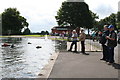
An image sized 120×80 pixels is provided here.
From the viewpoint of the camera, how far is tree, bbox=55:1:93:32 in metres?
76.4

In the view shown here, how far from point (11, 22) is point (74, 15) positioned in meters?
40.2

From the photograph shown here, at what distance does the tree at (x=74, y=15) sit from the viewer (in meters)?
76.4

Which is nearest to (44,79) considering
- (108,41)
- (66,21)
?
(108,41)

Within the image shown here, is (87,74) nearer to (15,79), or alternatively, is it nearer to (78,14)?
(15,79)

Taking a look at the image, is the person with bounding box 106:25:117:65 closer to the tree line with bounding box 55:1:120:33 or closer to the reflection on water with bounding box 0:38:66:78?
the reflection on water with bounding box 0:38:66:78

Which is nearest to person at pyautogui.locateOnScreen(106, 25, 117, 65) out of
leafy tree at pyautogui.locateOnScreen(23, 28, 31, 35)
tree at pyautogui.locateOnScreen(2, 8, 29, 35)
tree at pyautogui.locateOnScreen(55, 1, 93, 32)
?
tree at pyautogui.locateOnScreen(55, 1, 93, 32)

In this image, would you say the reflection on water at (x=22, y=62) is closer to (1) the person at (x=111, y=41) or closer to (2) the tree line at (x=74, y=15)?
(1) the person at (x=111, y=41)

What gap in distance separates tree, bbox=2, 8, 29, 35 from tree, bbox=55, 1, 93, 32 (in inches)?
1322

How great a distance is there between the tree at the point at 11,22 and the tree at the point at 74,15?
3357 centimetres

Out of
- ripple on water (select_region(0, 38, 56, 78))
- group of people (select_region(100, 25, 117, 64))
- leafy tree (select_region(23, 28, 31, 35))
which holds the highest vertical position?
leafy tree (select_region(23, 28, 31, 35))

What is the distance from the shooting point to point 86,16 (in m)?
79.0

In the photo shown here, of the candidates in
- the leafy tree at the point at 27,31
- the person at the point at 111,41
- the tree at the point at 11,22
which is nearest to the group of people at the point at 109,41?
the person at the point at 111,41

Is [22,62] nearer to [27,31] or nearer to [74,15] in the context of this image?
[74,15]

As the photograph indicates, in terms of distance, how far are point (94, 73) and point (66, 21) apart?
68.2 m
